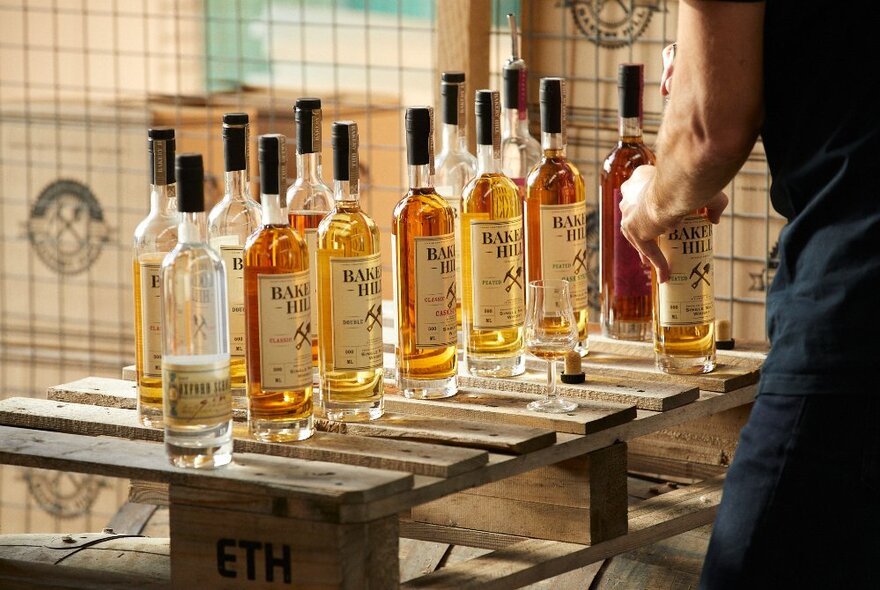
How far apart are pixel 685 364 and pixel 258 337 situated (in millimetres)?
638

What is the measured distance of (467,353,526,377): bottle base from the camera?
72.9 inches

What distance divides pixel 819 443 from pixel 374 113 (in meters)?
2.10

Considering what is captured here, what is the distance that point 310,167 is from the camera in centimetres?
178

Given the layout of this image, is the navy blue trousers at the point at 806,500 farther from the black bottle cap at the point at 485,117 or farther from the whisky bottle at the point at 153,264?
the whisky bottle at the point at 153,264

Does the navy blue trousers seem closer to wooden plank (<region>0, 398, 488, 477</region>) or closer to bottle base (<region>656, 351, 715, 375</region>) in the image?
wooden plank (<region>0, 398, 488, 477</region>)

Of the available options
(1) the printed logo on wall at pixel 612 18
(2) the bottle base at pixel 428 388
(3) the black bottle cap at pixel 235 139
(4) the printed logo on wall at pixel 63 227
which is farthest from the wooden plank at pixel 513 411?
(4) the printed logo on wall at pixel 63 227

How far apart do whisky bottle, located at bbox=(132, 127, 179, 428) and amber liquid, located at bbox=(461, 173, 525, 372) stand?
1.25 feet

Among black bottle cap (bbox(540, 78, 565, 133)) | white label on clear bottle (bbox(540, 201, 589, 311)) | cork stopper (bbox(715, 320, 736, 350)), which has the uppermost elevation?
black bottle cap (bbox(540, 78, 565, 133))

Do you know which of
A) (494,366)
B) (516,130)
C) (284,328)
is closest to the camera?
(284,328)

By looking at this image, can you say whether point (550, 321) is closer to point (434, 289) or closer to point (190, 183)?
point (434, 289)

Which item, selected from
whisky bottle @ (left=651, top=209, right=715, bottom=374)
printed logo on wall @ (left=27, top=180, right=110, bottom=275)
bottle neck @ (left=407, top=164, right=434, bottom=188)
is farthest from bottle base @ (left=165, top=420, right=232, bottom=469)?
printed logo on wall @ (left=27, top=180, right=110, bottom=275)

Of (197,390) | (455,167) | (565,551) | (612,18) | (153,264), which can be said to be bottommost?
(565,551)

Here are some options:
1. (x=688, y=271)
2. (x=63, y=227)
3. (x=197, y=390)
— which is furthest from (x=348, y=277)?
(x=63, y=227)

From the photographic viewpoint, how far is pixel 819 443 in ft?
4.58
